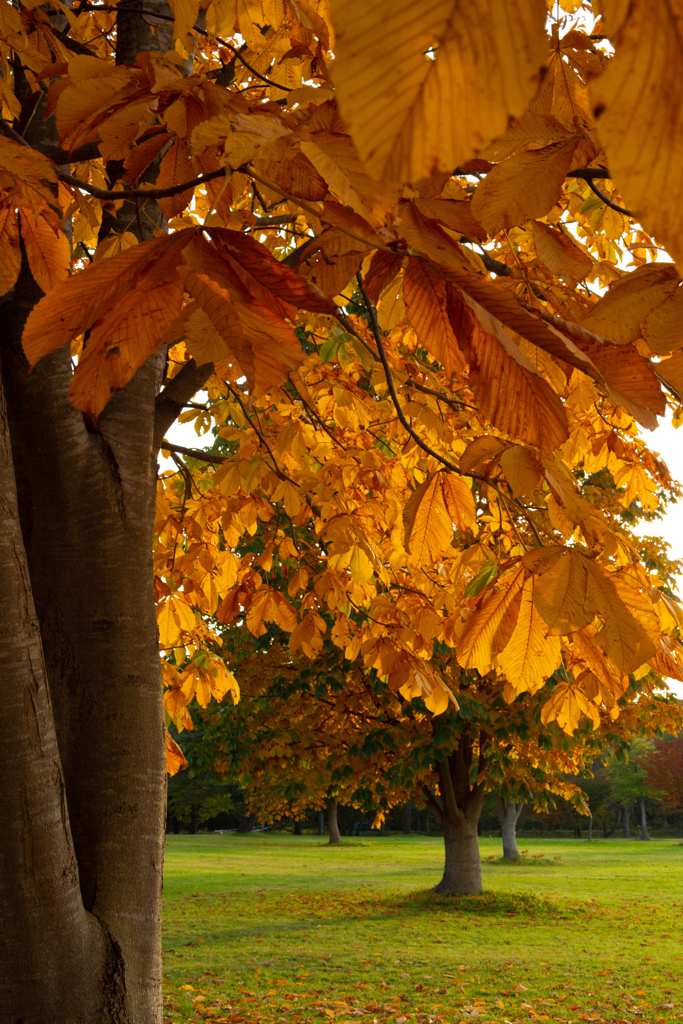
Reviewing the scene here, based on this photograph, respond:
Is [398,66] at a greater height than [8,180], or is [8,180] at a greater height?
[8,180]

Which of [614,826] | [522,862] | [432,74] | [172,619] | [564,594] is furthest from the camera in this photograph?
[614,826]

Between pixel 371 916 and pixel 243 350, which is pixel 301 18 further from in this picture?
pixel 371 916

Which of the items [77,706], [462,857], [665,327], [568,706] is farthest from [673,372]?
[462,857]

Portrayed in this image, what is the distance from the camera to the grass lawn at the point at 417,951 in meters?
6.62

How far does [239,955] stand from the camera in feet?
29.0

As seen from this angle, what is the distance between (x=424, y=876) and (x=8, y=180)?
64.6 ft

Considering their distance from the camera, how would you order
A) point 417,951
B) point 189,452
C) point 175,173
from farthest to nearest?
point 417,951
point 189,452
point 175,173

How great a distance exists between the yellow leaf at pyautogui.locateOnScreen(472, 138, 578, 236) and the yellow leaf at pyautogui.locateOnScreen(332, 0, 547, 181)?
0.59 m

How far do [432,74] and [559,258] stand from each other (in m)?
0.89

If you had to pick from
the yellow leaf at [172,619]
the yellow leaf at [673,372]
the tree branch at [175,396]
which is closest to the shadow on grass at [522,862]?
the yellow leaf at [172,619]

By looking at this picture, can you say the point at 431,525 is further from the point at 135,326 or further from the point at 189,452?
the point at 189,452

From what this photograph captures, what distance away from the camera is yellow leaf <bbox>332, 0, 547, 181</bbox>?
37 centimetres

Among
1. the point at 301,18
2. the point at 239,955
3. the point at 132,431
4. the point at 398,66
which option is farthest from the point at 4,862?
the point at 239,955

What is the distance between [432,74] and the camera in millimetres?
376
